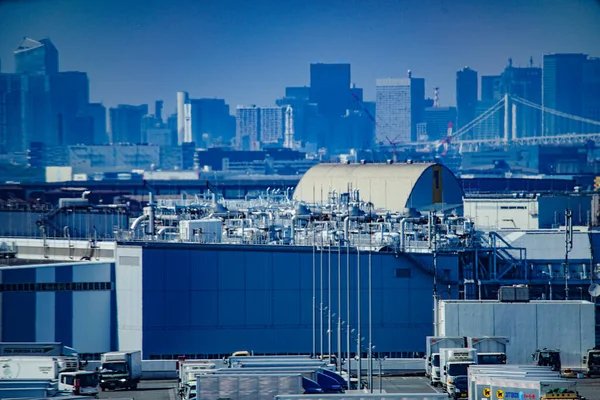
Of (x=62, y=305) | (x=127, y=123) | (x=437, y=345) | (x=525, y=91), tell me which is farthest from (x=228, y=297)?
(x=127, y=123)

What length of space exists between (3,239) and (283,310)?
8.23 meters

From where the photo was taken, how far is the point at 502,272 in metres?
24.6

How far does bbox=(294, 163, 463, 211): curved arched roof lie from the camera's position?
4153cm

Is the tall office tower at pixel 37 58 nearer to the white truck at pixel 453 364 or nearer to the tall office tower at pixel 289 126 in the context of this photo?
the tall office tower at pixel 289 126

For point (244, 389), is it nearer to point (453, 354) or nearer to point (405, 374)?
point (453, 354)

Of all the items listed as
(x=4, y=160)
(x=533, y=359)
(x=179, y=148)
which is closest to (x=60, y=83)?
(x=179, y=148)

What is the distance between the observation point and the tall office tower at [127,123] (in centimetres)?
15100

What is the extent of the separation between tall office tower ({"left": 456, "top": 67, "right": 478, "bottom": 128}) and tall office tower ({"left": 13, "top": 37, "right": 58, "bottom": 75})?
3728 centimetres

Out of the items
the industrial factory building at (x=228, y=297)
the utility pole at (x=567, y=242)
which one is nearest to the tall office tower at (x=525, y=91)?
the utility pole at (x=567, y=242)

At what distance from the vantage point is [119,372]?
1838 cm

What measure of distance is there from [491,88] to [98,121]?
3628 centimetres

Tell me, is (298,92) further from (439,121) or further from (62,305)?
(62,305)

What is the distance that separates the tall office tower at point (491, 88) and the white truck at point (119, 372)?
13542 cm

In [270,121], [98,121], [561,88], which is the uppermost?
[561,88]
